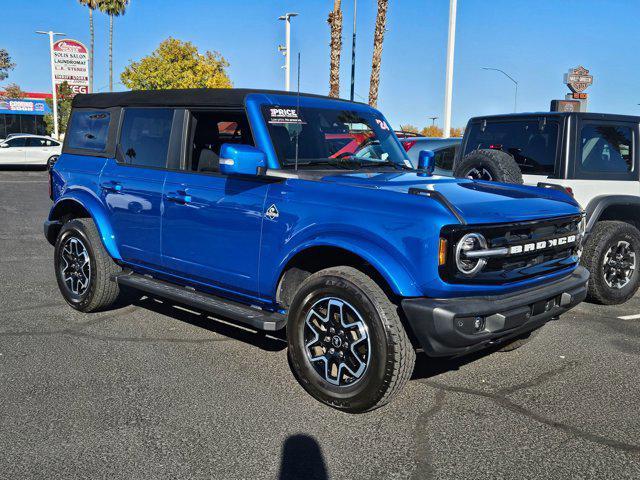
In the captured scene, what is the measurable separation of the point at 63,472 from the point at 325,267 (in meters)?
2.01

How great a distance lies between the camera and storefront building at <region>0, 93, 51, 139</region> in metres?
53.6

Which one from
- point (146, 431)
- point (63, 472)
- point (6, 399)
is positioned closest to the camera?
point (63, 472)

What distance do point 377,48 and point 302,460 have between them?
1991 cm

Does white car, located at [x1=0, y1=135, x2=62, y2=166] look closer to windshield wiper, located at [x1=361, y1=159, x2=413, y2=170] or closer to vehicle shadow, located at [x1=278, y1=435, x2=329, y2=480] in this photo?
windshield wiper, located at [x1=361, y1=159, x2=413, y2=170]

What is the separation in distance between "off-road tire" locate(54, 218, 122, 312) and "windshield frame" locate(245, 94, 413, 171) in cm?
198

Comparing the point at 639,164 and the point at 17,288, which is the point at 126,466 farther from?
the point at 639,164

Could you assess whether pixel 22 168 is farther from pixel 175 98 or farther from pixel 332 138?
pixel 332 138

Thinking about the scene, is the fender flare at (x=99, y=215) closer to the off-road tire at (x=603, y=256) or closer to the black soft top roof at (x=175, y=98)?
the black soft top roof at (x=175, y=98)

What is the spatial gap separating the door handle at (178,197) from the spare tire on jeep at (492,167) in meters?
2.89

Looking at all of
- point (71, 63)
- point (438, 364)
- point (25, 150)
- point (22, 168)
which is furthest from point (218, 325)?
point (71, 63)

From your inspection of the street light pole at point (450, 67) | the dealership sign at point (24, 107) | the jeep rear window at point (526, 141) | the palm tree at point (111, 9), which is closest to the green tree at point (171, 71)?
the palm tree at point (111, 9)

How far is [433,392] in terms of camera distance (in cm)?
421

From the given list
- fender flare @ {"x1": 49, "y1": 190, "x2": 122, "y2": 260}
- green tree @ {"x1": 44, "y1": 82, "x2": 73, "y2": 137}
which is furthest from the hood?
green tree @ {"x1": 44, "y1": 82, "x2": 73, "y2": 137}

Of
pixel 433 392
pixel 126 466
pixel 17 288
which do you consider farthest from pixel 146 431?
pixel 17 288
